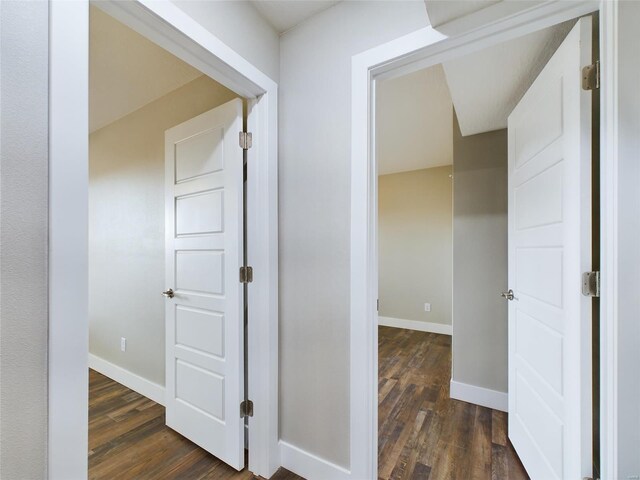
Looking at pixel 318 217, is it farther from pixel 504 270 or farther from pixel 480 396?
pixel 480 396

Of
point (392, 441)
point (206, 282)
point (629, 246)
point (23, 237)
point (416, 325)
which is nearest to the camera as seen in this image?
point (23, 237)

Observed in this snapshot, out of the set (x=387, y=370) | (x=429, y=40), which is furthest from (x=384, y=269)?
(x=429, y=40)

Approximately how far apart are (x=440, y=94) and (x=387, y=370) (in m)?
2.70

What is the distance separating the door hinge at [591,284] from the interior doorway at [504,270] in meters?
0.04

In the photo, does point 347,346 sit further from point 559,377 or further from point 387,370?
point 387,370

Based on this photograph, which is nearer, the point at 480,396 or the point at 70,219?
the point at 70,219

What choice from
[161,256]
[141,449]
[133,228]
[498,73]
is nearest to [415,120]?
[498,73]

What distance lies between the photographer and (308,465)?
1499 millimetres

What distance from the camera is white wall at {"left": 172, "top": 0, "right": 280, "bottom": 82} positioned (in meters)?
1.22

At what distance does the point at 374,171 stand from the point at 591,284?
0.96 metres

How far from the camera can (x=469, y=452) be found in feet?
5.67

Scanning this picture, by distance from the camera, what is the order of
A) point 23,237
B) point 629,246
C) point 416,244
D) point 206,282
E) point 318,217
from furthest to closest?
point 416,244 → point 206,282 → point 318,217 → point 629,246 → point 23,237

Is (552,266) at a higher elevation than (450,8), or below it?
below

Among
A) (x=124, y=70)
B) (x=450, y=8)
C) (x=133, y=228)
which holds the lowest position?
(x=133, y=228)
